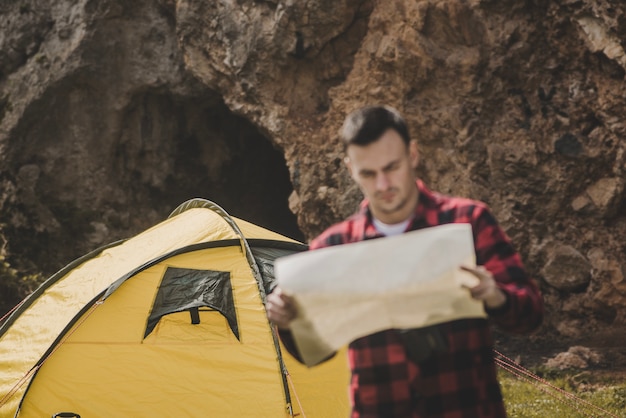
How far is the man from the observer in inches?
73.6

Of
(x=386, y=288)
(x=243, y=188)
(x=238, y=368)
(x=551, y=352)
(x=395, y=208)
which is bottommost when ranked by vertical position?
(x=551, y=352)

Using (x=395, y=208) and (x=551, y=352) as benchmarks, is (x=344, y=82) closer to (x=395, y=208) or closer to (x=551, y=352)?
(x=551, y=352)

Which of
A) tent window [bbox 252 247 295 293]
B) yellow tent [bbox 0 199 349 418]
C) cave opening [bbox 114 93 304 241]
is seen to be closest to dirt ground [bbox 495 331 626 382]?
yellow tent [bbox 0 199 349 418]

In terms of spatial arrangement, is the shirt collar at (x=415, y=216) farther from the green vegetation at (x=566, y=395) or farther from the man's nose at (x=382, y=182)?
the green vegetation at (x=566, y=395)

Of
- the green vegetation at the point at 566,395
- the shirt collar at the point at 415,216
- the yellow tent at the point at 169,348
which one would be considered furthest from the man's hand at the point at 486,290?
the green vegetation at the point at 566,395

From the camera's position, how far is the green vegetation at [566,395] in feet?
18.7

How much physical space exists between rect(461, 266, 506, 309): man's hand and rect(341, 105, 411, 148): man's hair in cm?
42

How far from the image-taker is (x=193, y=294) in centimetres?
550

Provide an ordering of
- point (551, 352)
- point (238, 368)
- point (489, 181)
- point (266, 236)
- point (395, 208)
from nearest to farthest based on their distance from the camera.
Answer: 1. point (395, 208)
2. point (238, 368)
3. point (266, 236)
4. point (551, 352)
5. point (489, 181)

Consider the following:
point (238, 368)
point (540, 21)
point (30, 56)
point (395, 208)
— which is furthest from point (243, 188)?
point (395, 208)

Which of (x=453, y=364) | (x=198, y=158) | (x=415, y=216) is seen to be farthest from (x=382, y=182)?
(x=198, y=158)

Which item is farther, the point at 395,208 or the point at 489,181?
the point at 489,181

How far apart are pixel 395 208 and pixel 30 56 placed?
393 inches

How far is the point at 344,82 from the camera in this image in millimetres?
9000
